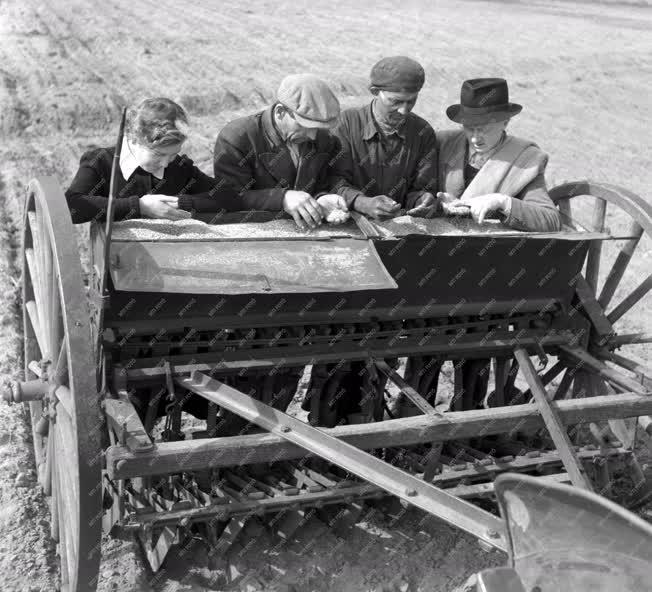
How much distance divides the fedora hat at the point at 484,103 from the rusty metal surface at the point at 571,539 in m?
2.53

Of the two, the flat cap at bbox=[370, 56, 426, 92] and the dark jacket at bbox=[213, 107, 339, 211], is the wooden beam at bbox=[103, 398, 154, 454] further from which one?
the flat cap at bbox=[370, 56, 426, 92]

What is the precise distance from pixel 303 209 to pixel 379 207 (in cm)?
35

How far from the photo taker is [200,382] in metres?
3.68

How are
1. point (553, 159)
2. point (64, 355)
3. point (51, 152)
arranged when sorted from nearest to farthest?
point (64, 355), point (51, 152), point (553, 159)

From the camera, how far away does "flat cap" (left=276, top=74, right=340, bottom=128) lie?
159 inches

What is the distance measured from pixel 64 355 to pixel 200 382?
1.78ft

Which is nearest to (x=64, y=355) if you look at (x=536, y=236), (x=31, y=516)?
(x=31, y=516)

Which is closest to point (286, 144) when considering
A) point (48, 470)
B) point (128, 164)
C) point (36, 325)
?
point (128, 164)

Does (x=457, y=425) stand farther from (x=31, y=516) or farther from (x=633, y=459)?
(x=31, y=516)

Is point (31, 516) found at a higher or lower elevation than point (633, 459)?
lower

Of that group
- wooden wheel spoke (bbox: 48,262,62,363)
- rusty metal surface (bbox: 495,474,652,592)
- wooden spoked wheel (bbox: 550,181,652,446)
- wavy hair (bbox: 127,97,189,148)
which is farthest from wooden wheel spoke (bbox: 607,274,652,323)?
wooden wheel spoke (bbox: 48,262,62,363)

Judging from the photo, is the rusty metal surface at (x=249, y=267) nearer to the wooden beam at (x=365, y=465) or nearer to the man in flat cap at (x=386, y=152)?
the wooden beam at (x=365, y=465)

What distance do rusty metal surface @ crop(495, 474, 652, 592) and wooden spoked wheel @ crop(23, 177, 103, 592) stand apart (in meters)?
1.38

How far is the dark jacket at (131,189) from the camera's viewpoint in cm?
384
